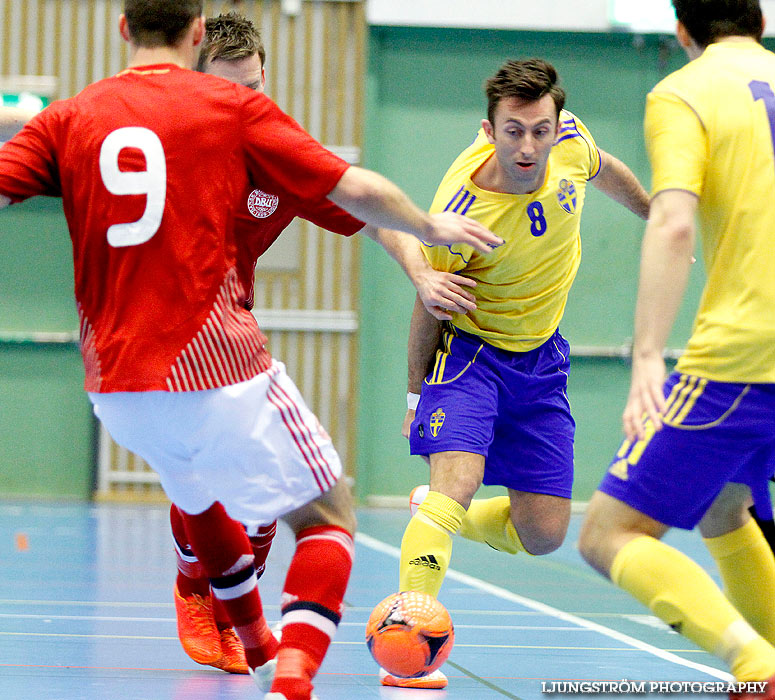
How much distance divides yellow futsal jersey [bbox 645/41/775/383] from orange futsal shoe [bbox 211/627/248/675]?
199 cm

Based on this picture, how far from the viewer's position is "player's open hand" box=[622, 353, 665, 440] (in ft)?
8.45

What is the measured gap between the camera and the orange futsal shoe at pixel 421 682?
11.8 ft

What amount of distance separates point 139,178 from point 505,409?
1953mm

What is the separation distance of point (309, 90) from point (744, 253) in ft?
27.8

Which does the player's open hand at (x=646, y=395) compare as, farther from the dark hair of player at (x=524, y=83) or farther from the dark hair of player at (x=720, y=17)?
the dark hair of player at (x=524, y=83)

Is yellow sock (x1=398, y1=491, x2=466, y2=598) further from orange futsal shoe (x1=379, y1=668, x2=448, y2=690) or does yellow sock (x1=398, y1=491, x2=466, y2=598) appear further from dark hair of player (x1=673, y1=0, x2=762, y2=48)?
dark hair of player (x1=673, y1=0, x2=762, y2=48)

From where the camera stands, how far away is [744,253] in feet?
8.96

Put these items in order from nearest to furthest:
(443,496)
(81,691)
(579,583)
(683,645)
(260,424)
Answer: (260,424) → (81,691) → (443,496) → (683,645) → (579,583)

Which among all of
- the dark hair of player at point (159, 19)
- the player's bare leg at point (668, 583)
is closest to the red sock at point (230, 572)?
the player's bare leg at point (668, 583)

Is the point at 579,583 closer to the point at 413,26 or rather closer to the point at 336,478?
the point at 336,478

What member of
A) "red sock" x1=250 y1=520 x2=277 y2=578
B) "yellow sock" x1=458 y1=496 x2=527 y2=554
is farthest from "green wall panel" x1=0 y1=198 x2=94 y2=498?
"red sock" x1=250 y1=520 x2=277 y2=578

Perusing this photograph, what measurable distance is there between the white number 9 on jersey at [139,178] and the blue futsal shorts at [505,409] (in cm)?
159

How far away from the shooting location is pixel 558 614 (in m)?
5.32

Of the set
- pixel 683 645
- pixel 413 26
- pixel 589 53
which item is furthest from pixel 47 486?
pixel 683 645
